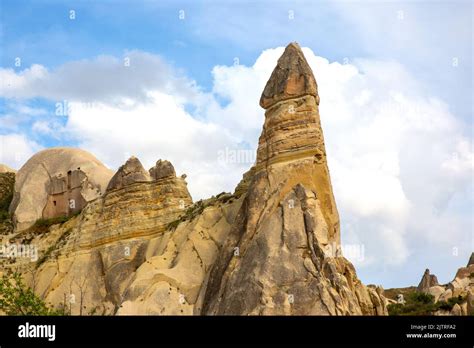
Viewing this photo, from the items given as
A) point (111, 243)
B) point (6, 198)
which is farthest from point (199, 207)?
point (6, 198)

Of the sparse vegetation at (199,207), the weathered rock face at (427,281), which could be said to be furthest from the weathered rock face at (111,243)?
the weathered rock face at (427,281)

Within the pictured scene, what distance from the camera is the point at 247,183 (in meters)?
40.5

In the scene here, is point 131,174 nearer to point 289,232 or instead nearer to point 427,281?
point 289,232

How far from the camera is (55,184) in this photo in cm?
5297

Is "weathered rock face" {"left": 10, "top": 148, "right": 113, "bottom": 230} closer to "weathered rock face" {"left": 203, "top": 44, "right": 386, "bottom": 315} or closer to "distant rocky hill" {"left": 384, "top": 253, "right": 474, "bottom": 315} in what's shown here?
"weathered rock face" {"left": 203, "top": 44, "right": 386, "bottom": 315}

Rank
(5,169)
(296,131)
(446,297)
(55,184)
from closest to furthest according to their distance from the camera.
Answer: (296,131) → (55,184) → (446,297) → (5,169)

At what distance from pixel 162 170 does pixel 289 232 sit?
1297 centimetres

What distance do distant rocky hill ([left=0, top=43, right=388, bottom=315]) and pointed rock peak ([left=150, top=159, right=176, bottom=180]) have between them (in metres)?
0.06

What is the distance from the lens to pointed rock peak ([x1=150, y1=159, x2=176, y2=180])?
45162 mm

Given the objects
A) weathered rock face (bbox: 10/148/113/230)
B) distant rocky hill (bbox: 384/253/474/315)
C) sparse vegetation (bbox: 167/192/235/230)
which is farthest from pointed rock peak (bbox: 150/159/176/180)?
distant rocky hill (bbox: 384/253/474/315)

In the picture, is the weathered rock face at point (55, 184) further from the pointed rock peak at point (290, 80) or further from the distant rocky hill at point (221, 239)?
the pointed rock peak at point (290, 80)

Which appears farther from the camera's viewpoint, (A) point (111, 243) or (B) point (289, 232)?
(A) point (111, 243)
